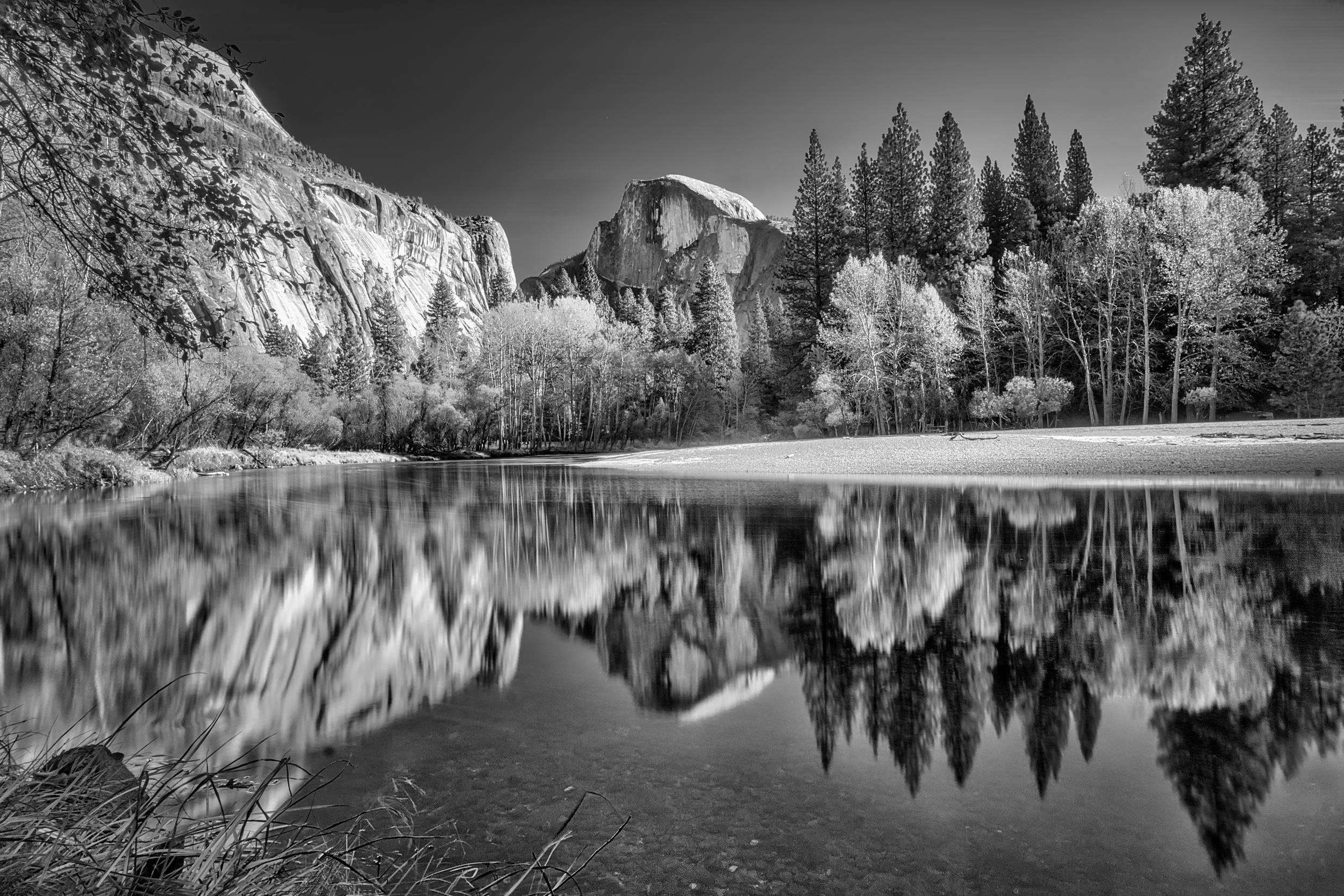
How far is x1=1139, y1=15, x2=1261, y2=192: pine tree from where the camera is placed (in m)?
45.4

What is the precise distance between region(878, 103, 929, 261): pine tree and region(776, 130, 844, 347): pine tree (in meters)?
4.22

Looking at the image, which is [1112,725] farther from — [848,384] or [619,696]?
[848,384]

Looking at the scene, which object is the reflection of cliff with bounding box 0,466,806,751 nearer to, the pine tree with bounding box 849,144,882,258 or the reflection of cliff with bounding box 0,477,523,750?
the reflection of cliff with bounding box 0,477,523,750

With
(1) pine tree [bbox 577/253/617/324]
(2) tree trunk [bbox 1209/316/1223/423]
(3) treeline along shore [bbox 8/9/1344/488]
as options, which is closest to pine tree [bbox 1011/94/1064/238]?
(3) treeline along shore [bbox 8/9/1344/488]

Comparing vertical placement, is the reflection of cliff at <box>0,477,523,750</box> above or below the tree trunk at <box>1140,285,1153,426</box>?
below

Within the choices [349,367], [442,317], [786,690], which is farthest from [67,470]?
[442,317]

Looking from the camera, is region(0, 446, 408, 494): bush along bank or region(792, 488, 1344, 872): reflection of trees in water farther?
region(0, 446, 408, 494): bush along bank

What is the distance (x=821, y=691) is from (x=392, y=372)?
253 feet

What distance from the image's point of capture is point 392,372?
75062 mm

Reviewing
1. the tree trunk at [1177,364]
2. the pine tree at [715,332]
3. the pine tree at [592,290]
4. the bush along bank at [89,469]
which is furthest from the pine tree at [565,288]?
the tree trunk at [1177,364]

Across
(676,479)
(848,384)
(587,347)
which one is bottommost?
(676,479)

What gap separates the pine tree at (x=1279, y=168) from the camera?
155 ft

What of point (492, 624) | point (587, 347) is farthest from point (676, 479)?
point (587, 347)

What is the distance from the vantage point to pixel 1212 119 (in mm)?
46094
